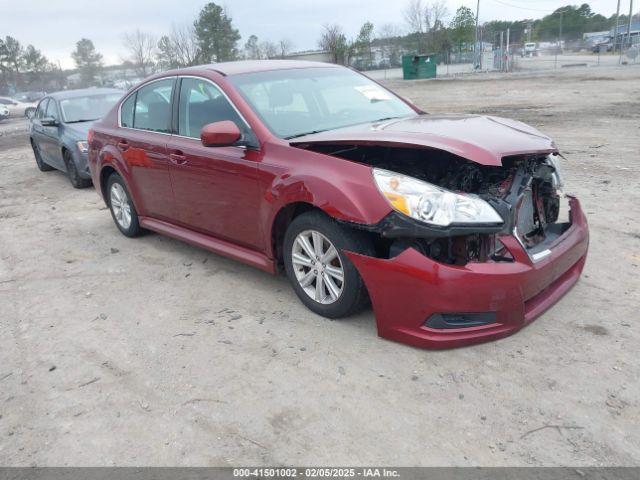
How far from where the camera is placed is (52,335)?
3.94 meters

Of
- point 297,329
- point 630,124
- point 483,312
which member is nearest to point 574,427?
point 483,312

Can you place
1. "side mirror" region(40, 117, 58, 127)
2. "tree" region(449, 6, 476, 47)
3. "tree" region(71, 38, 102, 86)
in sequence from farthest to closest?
"tree" region(71, 38, 102, 86), "tree" region(449, 6, 476, 47), "side mirror" region(40, 117, 58, 127)

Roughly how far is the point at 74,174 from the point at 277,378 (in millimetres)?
7148

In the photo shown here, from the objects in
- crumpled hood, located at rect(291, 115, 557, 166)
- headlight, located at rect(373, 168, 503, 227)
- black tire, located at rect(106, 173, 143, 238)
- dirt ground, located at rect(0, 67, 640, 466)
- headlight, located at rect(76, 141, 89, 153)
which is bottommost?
dirt ground, located at rect(0, 67, 640, 466)

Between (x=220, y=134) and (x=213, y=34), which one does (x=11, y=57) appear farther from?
(x=220, y=134)

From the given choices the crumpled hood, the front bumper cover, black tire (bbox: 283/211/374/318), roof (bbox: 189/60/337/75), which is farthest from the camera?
roof (bbox: 189/60/337/75)

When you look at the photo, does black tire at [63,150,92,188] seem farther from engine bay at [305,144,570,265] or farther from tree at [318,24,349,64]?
tree at [318,24,349,64]

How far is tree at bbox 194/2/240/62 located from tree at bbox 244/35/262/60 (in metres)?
2.44

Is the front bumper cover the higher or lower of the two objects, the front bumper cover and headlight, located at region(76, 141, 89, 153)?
the lower

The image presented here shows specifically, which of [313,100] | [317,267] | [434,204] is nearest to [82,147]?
[313,100]

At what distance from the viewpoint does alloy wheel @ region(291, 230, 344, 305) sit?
3.56 meters

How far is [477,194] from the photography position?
3.28 metres

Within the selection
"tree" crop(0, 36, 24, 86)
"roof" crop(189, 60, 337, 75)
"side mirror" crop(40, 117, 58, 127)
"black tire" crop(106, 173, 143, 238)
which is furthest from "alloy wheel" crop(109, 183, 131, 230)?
"tree" crop(0, 36, 24, 86)

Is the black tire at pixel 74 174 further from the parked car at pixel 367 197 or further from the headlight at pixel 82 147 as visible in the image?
the parked car at pixel 367 197
